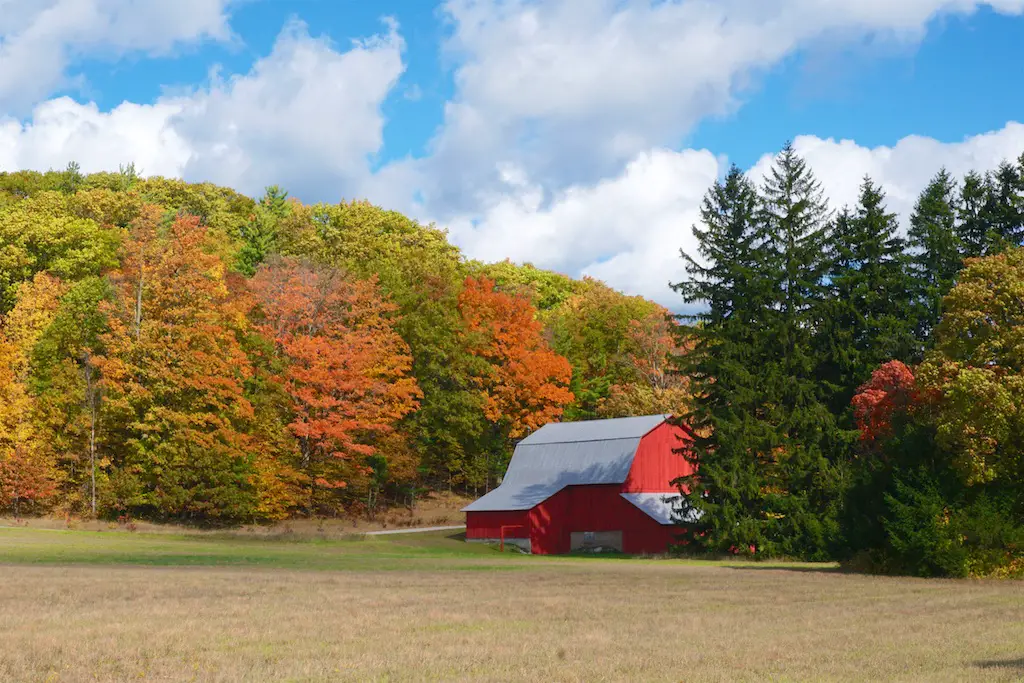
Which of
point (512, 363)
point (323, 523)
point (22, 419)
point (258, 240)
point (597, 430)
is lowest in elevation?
point (323, 523)

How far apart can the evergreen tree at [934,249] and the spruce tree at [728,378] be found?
11211mm

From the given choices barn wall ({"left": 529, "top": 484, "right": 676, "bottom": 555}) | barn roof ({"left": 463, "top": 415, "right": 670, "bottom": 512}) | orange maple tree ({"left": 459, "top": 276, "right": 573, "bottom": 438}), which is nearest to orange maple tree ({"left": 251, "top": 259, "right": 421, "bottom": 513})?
orange maple tree ({"left": 459, "top": 276, "right": 573, "bottom": 438})

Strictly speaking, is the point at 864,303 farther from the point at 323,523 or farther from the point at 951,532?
the point at 323,523

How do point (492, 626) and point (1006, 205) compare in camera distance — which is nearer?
point (492, 626)

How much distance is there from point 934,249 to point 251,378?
41.3 metres

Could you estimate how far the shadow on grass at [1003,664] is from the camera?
527 inches

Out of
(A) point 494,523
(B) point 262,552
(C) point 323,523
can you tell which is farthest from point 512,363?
(B) point 262,552

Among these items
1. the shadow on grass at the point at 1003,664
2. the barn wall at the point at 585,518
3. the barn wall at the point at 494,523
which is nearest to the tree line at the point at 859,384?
the barn wall at the point at 585,518

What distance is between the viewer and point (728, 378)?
49906mm

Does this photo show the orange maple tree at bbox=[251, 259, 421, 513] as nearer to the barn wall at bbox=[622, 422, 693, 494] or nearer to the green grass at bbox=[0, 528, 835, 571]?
the green grass at bbox=[0, 528, 835, 571]

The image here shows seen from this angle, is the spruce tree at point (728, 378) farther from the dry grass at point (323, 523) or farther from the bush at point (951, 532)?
the dry grass at point (323, 523)

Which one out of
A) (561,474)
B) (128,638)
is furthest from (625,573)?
(561,474)

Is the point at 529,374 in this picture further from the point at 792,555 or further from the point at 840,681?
the point at 840,681

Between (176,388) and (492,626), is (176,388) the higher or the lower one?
the higher one
